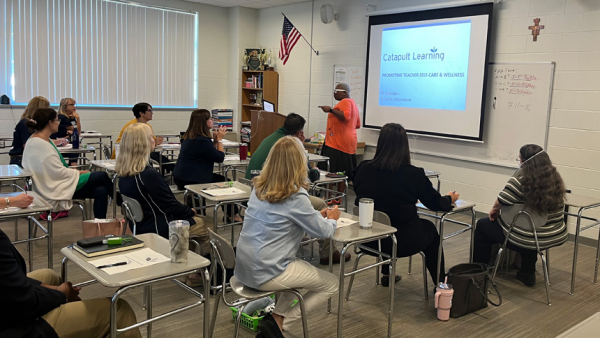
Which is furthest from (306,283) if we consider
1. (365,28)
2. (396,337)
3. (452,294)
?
(365,28)

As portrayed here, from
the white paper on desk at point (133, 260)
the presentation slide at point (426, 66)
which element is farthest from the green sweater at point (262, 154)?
the presentation slide at point (426, 66)

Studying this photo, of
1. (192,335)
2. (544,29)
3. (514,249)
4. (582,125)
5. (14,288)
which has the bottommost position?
(192,335)

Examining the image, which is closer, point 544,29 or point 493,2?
point 544,29

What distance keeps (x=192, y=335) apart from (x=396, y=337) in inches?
47.2

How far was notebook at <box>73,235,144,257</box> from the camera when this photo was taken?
7.20ft

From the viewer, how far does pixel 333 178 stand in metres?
4.45

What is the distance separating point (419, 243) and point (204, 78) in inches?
262

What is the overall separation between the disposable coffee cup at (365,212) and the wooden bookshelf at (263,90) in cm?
607

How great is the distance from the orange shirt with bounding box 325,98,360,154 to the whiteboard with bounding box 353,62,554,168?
4.17 feet

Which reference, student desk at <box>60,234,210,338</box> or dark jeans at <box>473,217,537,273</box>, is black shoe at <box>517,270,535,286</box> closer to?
dark jeans at <box>473,217,537,273</box>

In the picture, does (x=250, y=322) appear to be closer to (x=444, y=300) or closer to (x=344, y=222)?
(x=344, y=222)

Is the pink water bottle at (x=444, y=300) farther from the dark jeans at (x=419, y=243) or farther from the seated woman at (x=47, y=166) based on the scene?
the seated woman at (x=47, y=166)

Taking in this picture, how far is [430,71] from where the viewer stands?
6156mm

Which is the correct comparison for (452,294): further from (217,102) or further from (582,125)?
(217,102)
